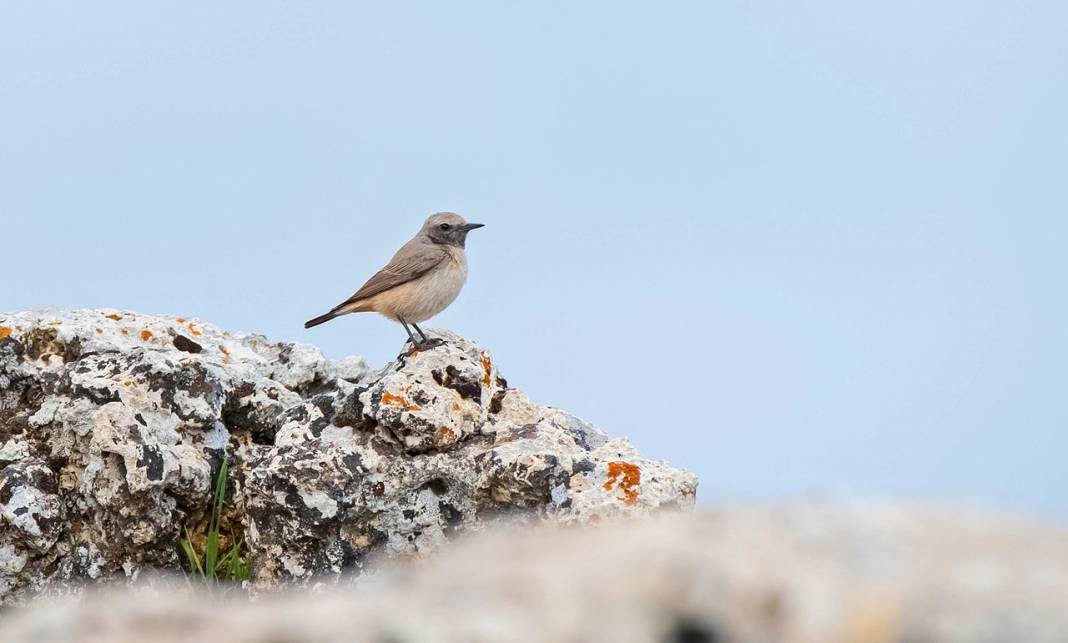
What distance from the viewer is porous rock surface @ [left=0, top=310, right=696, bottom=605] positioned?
8195 mm

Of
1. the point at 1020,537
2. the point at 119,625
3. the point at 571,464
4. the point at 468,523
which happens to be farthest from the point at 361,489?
the point at 1020,537

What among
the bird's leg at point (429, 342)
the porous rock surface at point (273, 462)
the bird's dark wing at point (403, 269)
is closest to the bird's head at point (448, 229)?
the bird's dark wing at point (403, 269)

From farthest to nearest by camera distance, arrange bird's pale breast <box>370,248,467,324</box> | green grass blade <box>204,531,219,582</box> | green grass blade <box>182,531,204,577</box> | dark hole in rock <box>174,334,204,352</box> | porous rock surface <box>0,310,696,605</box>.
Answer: bird's pale breast <box>370,248,467,324</box> → dark hole in rock <box>174,334,204,352</box> → green grass blade <box>204,531,219,582</box> → green grass blade <box>182,531,204,577</box> → porous rock surface <box>0,310,696,605</box>

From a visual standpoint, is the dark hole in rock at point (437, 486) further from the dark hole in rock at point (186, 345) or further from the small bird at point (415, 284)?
the dark hole in rock at point (186, 345)

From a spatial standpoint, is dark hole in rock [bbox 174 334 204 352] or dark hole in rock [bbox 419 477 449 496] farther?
dark hole in rock [bbox 174 334 204 352]

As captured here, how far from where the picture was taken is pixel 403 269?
37.1 ft

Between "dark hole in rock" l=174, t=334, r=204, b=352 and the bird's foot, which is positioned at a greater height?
the bird's foot

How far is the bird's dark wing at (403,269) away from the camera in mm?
11203

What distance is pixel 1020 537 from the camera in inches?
106

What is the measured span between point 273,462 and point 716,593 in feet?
21.7

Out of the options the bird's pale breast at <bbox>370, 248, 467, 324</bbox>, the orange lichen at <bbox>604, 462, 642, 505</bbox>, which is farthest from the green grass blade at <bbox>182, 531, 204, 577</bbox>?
the orange lichen at <bbox>604, 462, 642, 505</bbox>

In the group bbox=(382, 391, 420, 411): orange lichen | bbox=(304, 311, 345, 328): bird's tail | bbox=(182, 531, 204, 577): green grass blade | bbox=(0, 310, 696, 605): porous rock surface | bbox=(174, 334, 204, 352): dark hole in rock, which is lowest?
bbox=(182, 531, 204, 577): green grass blade

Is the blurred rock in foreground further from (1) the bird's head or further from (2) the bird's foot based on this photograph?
(1) the bird's head

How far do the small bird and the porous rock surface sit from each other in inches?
54.5
